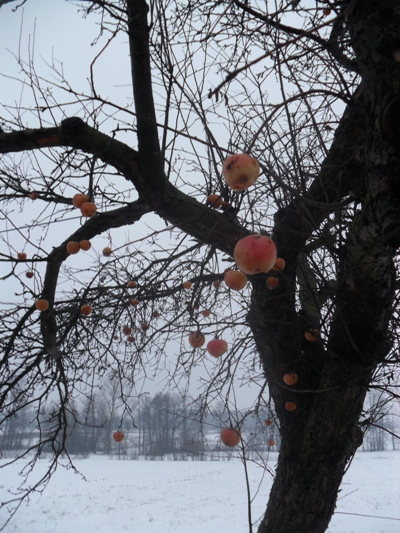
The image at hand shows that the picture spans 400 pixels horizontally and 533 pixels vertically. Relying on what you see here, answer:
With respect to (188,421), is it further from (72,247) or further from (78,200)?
(78,200)

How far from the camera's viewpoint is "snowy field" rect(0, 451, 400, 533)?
10203 millimetres

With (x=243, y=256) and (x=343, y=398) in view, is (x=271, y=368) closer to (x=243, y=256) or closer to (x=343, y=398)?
(x=343, y=398)

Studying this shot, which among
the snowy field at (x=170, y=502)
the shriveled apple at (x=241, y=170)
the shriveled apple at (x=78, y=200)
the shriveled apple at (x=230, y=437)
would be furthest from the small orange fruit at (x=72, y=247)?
the snowy field at (x=170, y=502)

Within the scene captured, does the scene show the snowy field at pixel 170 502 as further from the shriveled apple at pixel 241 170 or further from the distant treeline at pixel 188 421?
the shriveled apple at pixel 241 170

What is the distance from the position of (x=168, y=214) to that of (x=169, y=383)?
6.30 ft

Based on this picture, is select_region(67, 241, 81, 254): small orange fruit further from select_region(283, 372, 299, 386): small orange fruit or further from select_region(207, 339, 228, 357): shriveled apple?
select_region(283, 372, 299, 386): small orange fruit

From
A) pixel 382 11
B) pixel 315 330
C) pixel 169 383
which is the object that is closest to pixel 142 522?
pixel 169 383

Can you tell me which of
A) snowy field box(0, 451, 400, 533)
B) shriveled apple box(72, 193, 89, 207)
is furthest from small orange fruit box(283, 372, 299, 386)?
snowy field box(0, 451, 400, 533)

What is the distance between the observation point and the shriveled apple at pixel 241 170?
1.28 metres

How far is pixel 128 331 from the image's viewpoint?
3736 millimetres

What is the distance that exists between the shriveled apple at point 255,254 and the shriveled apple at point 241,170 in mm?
258

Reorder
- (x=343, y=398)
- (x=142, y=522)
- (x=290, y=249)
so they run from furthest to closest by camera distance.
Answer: (x=142, y=522), (x=290, y=249), (x=343, y=398)

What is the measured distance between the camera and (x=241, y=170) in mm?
1279

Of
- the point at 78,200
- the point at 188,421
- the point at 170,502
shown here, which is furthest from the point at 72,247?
the point at 170,502
